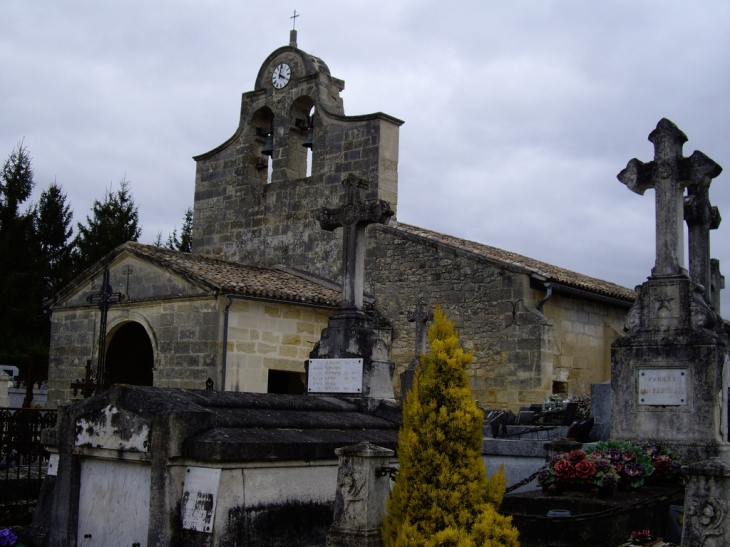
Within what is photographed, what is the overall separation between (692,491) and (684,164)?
174 inches

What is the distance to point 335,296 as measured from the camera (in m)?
17.2

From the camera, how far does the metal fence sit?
27.9ft

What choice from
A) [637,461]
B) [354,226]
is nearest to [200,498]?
[637,461]

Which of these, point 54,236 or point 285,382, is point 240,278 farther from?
point 54,236

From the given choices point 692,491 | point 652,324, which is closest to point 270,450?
point 692,491

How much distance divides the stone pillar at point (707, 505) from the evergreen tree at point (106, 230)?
93.5 feet

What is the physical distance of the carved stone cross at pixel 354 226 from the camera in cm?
1002

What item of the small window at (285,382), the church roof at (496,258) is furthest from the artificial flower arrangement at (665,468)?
the small window at (285,382)

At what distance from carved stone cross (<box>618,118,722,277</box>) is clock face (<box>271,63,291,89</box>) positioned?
12.0m

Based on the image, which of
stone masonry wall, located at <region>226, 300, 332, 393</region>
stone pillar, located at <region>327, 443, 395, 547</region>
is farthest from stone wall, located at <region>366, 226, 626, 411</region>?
stone pillar, located at <region>327, 443, 395, 547</region>

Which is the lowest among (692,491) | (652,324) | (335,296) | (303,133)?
(692,491)

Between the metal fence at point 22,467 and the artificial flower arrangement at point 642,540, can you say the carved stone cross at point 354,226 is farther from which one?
the artificial flower arrangement at point 642,540

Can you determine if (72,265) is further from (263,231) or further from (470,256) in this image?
(470,256)

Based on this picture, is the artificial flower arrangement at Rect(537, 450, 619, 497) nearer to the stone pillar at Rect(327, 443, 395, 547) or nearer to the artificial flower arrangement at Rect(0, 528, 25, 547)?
the stone pillar at Rect(327, 443, 395, 547)
